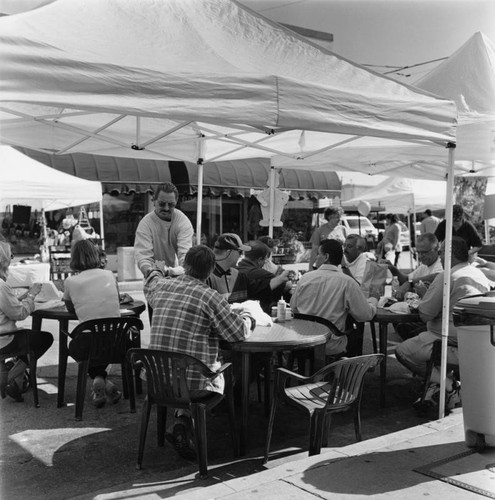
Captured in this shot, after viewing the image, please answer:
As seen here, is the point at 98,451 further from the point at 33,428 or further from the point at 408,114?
the point at 408,114

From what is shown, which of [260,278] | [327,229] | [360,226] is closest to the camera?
[260,278]

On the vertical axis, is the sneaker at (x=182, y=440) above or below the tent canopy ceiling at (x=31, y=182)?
below

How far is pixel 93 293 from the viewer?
5465 mm

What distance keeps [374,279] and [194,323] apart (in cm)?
356

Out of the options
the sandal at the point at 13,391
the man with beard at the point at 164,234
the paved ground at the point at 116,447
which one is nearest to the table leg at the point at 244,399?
the paved ground at the point at 116,447

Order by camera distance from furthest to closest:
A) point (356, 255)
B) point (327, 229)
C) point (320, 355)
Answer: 1. point (327, 229)
2. point (356, 255)
3. point (320, 355)

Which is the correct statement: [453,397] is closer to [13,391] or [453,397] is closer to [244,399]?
[244,399]

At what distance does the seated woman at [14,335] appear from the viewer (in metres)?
5.35

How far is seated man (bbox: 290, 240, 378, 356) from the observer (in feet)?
17.9

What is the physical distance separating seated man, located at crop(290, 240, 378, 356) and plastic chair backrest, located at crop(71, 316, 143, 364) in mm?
1514

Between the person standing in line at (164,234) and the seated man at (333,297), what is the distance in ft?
4.28

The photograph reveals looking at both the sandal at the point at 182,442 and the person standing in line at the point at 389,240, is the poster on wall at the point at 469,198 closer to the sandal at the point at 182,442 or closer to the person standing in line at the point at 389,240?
the person standing in line at the point at 389,240

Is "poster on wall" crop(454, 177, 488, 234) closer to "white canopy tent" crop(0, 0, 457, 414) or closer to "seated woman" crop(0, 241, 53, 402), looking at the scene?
"white canopy tent" crop(0, 0, 457, 414)

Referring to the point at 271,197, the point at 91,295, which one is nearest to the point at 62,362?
the point at 91,295
